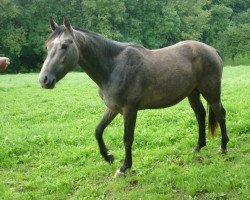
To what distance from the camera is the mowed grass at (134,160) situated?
561cm

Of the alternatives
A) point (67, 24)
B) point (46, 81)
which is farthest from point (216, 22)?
point (46, 81)

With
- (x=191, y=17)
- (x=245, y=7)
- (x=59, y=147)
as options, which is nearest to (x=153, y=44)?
(x=191, y=17)

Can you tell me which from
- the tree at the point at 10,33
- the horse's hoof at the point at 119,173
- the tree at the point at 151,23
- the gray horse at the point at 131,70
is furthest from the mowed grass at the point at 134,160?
the tree at the point at 151,23

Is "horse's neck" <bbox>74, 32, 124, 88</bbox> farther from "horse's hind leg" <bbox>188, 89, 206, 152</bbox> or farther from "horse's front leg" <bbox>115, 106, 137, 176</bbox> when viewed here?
"horse's hind leg" <bbox>188, 89, 206, 152</bbox>

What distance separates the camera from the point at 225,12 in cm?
6072

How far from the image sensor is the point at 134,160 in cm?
686

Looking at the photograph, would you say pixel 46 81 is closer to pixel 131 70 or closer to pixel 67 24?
pixel 67 24

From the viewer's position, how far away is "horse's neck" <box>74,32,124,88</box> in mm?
5736

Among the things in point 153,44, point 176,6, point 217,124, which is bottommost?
point 153,44

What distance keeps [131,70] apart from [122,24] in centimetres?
4929

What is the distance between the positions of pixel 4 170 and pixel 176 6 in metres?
56.5

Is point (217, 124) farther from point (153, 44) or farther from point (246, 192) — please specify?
point (153, 44)

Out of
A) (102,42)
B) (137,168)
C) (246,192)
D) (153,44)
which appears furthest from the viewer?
(153,44)

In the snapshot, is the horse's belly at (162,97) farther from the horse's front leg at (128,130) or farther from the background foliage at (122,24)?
the background foliage at (122,24)
